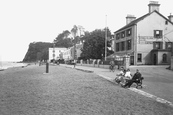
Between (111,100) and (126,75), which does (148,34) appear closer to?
(126,75)

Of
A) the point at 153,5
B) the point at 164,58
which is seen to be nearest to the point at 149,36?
the point at 164,58

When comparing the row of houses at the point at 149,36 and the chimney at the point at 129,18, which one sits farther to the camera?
the chimney at the point at 129,18

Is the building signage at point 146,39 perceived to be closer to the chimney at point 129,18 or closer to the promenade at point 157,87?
the chimney at point 129,18

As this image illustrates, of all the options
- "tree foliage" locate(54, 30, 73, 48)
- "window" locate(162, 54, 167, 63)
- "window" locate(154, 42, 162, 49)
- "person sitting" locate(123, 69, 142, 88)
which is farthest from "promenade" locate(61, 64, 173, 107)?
"tree foliage" locate(54, 30, 73, 48)

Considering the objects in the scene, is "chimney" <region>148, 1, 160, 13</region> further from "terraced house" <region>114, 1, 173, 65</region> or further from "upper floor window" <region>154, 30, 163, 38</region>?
"upper floor window" <region>154, 30, 163, 38</region>

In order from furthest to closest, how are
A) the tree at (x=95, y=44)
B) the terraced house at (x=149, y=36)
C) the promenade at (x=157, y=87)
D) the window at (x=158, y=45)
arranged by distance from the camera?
the tree at (x=95, y=44)
the window at (x=158, y=45)
the terraced house at (x=149, y=36)
the promenade at (x=157, y=87)

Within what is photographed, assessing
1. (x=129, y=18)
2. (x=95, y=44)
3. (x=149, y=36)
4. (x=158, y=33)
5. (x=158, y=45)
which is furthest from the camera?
(x=95, y=44)

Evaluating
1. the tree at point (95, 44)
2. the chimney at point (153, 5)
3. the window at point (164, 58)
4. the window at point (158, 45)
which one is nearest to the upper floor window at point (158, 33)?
the window at point (158, 45)

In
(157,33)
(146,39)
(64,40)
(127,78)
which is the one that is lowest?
(127,78)

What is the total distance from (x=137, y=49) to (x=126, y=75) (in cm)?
2832

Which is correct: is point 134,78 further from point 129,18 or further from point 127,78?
point 129,18

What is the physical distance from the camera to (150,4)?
140ft

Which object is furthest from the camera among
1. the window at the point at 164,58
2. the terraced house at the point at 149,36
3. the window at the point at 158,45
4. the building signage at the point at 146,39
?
the window at the point at 158,45

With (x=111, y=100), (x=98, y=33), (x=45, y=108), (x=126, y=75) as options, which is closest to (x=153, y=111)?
(x=111, y=100)
